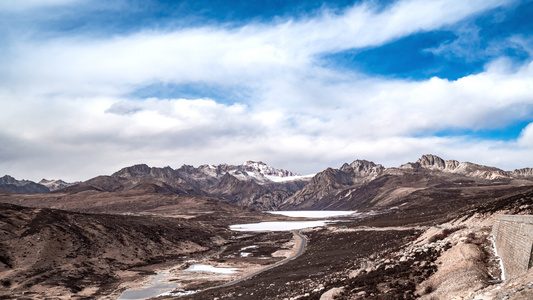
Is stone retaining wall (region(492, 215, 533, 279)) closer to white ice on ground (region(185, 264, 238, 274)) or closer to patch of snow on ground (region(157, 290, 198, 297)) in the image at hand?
patch of snow on ground (region(157, 290, 198, 297))

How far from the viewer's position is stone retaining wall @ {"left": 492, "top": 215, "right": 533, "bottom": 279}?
23.0m

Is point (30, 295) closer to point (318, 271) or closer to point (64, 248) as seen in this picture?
point (64, 248)

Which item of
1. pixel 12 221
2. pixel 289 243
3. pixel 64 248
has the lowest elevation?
pixel 289 243

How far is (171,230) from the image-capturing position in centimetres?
14512

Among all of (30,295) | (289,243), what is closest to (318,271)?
(30,295)

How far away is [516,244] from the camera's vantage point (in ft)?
83.9

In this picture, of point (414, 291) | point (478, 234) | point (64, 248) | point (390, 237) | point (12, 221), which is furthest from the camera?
point (12, 221)

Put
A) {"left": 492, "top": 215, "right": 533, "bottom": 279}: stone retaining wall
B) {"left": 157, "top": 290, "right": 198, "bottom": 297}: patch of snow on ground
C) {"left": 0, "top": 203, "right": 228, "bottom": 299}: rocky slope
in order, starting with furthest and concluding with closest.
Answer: {"left": 0, "top": 203, "right": 228, "bottom": 299}: rocky slope
{"left": 157, "top": 290, "right": 198, "bottom": 297}: patch of snow on ground
{"left": 492, "top": 215, "right": 533, "bottom": 279}: stone retaining wall

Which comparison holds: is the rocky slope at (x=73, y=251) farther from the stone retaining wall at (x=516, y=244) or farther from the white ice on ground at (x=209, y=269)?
the stone retaining wall at (x=516, y=244)

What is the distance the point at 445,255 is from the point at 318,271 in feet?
104

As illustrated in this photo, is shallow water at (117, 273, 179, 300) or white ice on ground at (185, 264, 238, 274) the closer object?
shallow water at (117, 273, 179, 300)

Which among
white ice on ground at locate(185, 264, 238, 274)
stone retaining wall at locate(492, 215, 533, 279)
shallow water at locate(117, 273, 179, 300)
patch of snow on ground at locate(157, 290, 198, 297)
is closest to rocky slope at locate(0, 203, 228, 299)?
shallow water at locate(117, 273, 179, 300)

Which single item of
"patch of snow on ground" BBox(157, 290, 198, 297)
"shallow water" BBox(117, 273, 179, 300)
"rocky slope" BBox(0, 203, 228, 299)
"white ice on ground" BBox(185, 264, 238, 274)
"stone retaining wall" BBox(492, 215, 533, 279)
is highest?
"stone retaining wall" BBox(492, 215, 533, 279)

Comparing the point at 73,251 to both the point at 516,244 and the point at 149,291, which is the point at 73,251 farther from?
the point at 516,244
